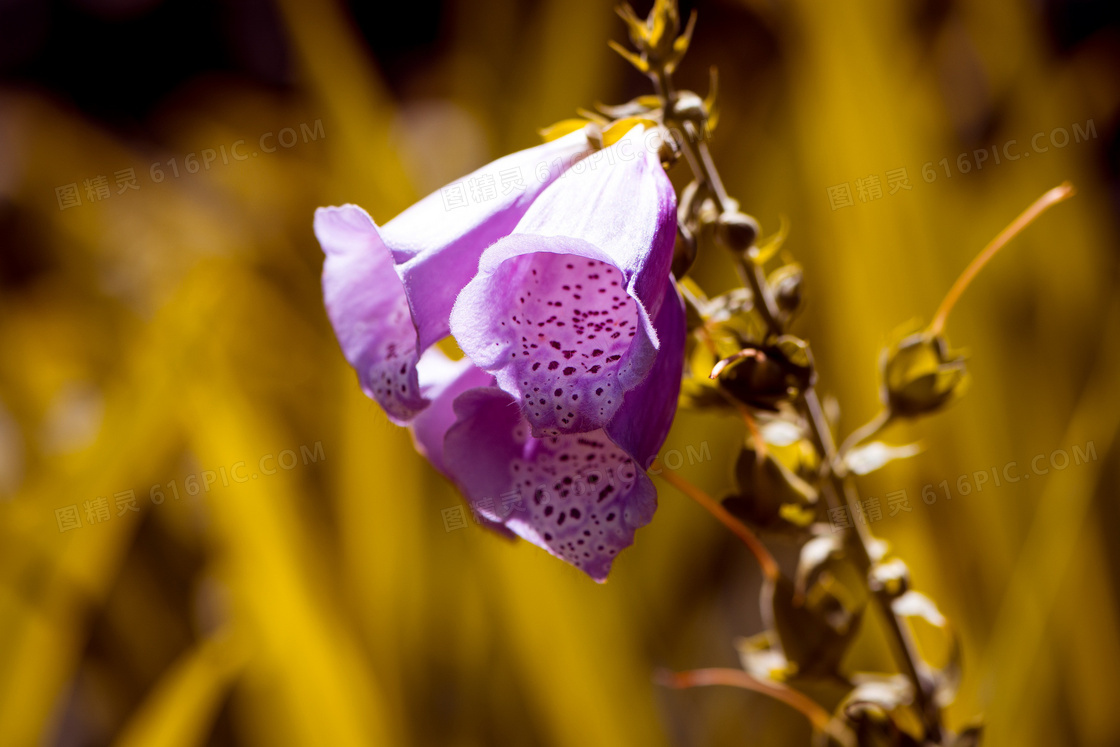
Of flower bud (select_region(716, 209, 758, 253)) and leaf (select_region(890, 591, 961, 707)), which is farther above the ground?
flower bud (select_region(716, 209, 758, 253))

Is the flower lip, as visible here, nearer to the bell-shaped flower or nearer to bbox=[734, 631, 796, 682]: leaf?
the bell-shaped flower

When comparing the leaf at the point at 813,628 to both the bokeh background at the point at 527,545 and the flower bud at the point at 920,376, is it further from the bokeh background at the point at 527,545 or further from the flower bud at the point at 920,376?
the bokeh background at the point at 527,545

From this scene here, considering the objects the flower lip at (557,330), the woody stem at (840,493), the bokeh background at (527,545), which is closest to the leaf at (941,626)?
the woody stem at (840,493)

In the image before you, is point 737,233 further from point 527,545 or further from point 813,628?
point 527,545

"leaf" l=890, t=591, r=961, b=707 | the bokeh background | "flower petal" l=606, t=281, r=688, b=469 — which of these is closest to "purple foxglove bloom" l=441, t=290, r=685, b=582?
"flower petal" l=606, t=281, r=688, b=469

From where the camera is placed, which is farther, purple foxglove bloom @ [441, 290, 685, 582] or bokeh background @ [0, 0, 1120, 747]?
bokeh background @ [0, 0, 1120, 747]

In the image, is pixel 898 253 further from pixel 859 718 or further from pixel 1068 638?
pixel 859 718

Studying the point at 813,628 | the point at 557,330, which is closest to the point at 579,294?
the point at 557,330
